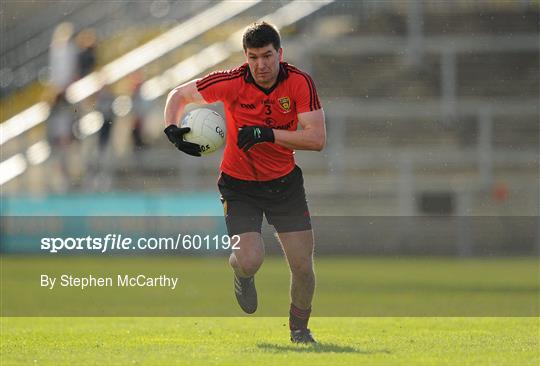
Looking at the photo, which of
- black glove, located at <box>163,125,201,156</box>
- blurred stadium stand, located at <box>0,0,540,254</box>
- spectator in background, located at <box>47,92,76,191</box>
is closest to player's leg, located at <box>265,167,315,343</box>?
black glove, located at <box>163,125,201,156</box>

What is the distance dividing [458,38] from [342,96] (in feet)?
8.30

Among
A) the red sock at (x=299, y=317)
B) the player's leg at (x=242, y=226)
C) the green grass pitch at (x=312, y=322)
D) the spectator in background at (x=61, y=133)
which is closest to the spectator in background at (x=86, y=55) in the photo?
the spectator in background at (x=61, y=133)

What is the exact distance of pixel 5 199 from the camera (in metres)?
18.8

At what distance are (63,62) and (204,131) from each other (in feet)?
42.3

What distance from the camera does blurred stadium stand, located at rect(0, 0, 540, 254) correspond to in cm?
1961

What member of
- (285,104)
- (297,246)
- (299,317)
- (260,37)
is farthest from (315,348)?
(260,37)

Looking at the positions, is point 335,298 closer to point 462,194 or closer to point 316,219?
point 316,219

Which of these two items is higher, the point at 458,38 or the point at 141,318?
the point at 458,38

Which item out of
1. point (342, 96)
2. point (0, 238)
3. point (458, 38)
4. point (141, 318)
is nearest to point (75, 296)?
point (141, 318)

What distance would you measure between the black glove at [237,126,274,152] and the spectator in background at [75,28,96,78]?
13.2m

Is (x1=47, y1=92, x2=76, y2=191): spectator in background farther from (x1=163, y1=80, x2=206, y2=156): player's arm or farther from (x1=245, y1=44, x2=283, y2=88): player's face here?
(x1=245, y1=44, x2=283, y2=88): player's face

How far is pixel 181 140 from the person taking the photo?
26.5 feet

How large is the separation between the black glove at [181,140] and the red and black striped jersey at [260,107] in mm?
265

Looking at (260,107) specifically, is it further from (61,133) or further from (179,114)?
(61,133)
